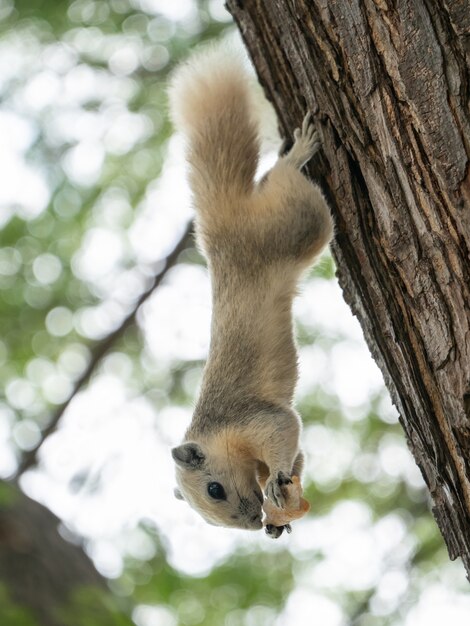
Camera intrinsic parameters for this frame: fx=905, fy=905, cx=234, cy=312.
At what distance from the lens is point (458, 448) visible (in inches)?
110

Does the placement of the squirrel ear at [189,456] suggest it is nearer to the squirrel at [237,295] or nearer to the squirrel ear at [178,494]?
the squirrel at [237,295]

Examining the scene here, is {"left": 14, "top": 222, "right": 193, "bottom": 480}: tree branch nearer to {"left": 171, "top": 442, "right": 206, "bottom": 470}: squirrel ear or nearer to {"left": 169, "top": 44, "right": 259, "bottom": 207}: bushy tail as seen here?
{"left": 169, "top": 44, "right": 259, "bottom": 207}: bushy tail

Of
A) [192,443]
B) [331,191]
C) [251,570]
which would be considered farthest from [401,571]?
[331,191]

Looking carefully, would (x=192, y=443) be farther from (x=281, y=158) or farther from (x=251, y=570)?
(x=251, y=570)

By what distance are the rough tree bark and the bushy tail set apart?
1.23m

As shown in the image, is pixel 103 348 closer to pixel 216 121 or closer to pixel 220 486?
pixel 220 486

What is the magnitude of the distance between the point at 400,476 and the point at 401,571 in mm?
769

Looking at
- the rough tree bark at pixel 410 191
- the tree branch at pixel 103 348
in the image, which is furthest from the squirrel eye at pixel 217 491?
the tree branch at pixel 103 348

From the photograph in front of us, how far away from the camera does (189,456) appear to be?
4.46 meters

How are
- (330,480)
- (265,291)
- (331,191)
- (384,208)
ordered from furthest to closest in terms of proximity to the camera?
1. (330,480)
2. (265,291)
3. (331,191)
4. (384,208)

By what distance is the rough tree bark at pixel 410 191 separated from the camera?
2.70 meters

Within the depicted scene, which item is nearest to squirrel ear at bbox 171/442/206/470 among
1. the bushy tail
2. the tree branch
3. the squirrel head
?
the squirrel head

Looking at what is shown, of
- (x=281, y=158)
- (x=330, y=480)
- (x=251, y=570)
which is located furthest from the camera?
(x=330, y=480)

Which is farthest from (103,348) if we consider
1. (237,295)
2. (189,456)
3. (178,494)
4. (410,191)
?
(410,191)
